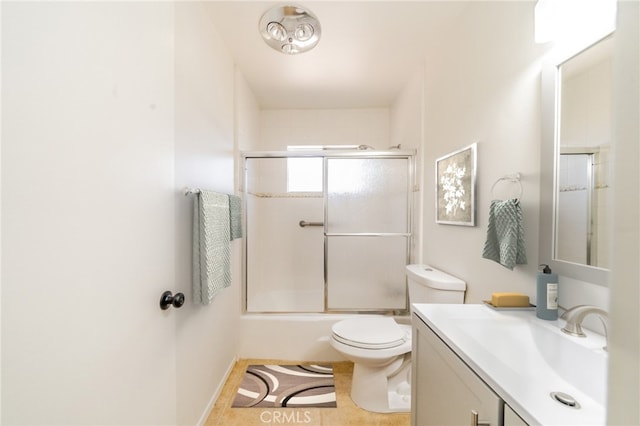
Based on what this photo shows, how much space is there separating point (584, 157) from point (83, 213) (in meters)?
1.49

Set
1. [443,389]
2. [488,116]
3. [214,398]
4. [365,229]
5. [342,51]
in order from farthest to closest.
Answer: [365,229] → [342,51] → [214,398] → [488,116] → [443,389]

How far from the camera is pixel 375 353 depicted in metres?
1.54

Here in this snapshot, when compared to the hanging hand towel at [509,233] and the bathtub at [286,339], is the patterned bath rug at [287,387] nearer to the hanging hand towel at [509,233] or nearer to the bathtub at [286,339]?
the bathtub at [286,339]

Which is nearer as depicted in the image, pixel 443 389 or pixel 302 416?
pixel 443 389

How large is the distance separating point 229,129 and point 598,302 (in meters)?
2.11

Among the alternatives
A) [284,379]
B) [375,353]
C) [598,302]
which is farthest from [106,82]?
[284,379]

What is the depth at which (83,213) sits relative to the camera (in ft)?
2.35

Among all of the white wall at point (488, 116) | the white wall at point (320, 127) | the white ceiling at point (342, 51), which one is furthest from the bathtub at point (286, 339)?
the white ceiling at point (342, 51)

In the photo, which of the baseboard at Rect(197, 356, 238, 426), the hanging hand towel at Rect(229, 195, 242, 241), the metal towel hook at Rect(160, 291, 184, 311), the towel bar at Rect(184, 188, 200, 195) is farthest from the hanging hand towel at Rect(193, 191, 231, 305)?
the baseboard at Rect(197, 356, 238, 426)

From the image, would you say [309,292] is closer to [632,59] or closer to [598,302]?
[598,302]

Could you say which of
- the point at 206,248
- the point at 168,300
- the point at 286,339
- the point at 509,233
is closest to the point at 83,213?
the point at 168,300

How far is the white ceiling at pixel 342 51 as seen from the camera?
1511 mm

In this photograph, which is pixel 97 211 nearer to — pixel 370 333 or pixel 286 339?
pixel 370 333

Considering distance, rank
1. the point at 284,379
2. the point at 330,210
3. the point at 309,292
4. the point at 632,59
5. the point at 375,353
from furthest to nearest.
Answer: the point at 309,292 < the point at 330,210 < the point at 284,379 < the point at 375,353 < the point at 632,59
